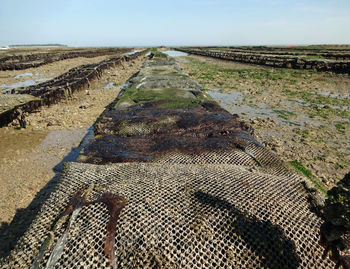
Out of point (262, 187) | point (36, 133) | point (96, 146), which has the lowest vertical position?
point (36, 133)

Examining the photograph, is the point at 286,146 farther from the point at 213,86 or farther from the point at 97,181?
the point at 213,86

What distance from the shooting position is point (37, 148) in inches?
234

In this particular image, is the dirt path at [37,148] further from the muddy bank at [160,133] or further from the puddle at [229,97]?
the puddle at [229,97]

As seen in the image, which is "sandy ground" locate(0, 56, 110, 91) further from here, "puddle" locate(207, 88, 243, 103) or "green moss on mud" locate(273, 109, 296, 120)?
"green moss on mud" locate(273, 109, 296, 120)

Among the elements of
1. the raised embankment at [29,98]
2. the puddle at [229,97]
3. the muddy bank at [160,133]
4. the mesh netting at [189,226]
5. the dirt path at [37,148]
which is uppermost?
the mesh netting at [189,226]

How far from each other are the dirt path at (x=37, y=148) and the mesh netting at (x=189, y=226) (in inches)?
96.2

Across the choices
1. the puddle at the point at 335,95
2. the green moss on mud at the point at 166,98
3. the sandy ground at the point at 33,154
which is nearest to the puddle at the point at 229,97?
the green moss on mud at the point at 166,98

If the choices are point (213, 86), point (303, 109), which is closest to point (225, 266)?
point (303, 109)

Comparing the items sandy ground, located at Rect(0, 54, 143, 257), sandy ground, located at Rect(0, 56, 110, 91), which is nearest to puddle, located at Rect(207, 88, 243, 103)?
sandy ground, located at Rect(0, 54, 143, 257)

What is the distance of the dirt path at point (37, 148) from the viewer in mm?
4090

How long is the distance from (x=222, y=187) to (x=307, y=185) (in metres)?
1.02

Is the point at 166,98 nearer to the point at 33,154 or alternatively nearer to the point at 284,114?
the point at 33,154

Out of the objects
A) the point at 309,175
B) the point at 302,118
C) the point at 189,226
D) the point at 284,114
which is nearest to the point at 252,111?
the point at 284,114

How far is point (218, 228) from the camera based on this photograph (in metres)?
1.79
